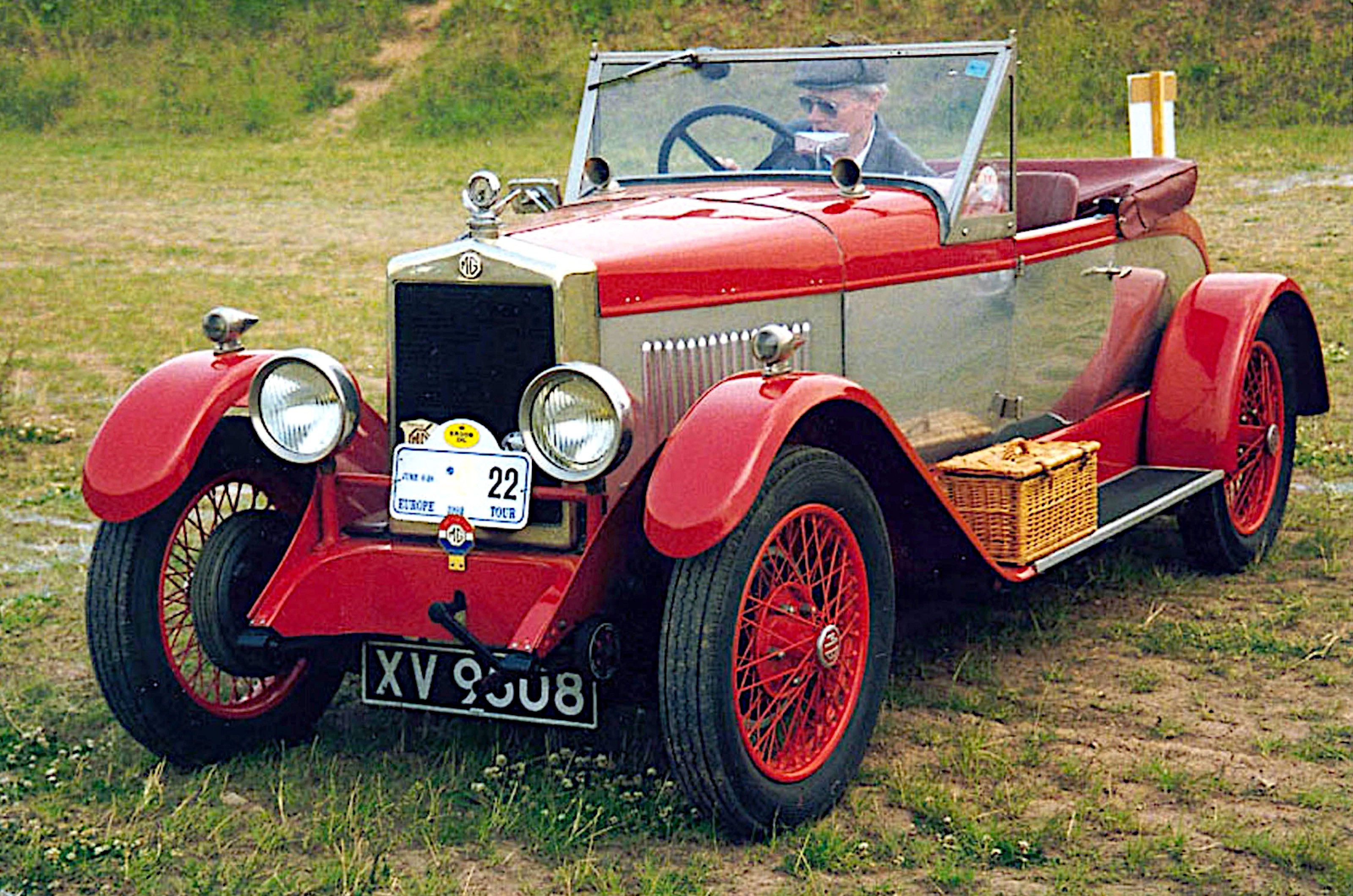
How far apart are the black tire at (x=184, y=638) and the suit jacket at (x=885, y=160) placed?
1744 mm

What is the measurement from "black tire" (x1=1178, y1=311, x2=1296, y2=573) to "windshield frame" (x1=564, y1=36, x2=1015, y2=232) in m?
1.41

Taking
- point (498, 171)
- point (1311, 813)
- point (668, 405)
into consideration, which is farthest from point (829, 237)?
point (498, 171)

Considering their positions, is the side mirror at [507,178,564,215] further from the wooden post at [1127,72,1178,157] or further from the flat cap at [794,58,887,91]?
the wooden post at [1127,72,1178,157]

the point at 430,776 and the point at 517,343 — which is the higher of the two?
the point at 517,343

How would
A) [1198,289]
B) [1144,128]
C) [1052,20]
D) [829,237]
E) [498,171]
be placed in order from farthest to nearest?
[1052,20]
[498,171]
[1144,128]
[1198,289]
[829,237]

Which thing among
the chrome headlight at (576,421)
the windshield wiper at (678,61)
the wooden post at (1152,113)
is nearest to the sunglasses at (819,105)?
the windshield wiper at (678,61)

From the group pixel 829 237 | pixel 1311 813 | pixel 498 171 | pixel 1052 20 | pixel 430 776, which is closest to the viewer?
pixel 1311 813

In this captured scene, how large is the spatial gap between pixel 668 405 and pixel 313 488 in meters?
0.92

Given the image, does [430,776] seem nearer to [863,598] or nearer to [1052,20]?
[863,598]

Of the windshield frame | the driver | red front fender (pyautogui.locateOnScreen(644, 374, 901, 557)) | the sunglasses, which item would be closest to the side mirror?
the windshield frame

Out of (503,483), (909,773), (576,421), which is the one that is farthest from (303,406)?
(909,773)

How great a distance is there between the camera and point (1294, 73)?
17797mm

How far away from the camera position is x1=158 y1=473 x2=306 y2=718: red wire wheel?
13.8 feet

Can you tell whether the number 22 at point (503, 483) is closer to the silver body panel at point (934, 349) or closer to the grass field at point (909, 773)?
the grass field at point (909, 773)
